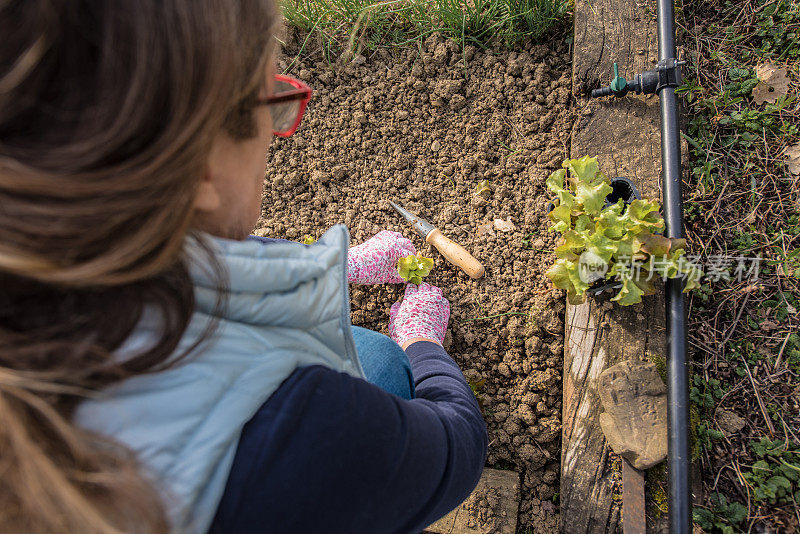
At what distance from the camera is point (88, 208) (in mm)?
557

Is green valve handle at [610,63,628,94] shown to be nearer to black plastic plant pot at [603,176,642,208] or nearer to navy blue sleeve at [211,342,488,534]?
black plastic plant pot at [603,176,642,208]

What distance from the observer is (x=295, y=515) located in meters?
0.74

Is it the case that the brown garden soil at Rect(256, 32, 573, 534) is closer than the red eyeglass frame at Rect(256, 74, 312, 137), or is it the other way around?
the red eyeglass frame at Rect(256, 74, 312, 137)

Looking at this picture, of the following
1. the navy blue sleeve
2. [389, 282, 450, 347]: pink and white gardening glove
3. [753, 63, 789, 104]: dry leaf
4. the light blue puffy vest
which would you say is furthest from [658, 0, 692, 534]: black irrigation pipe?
the light blue puffy vest

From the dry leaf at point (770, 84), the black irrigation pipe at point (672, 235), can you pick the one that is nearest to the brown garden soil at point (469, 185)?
the black irrigation pipe at point (672, 235)

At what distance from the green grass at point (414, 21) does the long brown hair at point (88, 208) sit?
1605mm

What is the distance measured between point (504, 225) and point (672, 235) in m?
0.61

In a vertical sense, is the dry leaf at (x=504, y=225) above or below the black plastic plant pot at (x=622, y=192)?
below

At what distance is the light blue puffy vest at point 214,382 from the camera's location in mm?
654

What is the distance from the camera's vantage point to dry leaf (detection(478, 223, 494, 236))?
6.49ft

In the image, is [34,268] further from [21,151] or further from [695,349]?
[695,349]

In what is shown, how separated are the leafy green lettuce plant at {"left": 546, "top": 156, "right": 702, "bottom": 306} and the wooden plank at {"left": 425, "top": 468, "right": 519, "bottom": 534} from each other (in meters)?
0.71

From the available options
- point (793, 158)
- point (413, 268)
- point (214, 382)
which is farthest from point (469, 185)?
point (214, 382)

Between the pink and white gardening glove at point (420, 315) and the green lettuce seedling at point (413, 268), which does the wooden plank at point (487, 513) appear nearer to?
the pink and white gardening glove at point (420, 315)
